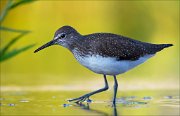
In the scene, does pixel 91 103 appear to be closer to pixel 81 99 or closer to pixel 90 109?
pixel 81 99

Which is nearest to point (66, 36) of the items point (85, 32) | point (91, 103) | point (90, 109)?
point (91, 103)

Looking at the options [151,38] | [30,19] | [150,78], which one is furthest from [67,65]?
[30,19]

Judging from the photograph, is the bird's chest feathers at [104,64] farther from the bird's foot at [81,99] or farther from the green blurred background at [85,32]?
the green blurred background at [85,32]

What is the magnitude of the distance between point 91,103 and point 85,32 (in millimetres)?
6830

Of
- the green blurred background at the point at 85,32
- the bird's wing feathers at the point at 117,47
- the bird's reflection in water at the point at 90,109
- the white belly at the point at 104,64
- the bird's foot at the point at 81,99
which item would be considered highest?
the green blurred background at the point at 85,32

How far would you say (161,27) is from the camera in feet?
51.5

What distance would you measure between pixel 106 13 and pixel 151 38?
3459 mm

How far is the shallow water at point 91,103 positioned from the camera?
21.6 ft

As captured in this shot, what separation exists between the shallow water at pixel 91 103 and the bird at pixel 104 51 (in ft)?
0.74

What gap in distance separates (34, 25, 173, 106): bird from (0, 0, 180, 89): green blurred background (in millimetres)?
1105

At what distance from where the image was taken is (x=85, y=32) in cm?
1420

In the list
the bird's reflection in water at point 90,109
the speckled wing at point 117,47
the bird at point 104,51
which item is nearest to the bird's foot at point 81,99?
the bird at point 104,51

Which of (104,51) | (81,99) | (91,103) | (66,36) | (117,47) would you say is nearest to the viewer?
(91,103)

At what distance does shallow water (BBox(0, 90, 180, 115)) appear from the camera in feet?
21.6
